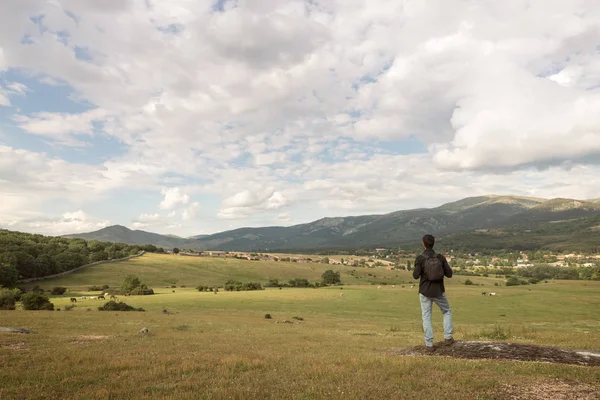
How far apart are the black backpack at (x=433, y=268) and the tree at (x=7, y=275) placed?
117862 millimetres

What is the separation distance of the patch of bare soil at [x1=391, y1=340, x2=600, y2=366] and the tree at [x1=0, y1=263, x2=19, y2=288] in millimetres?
118059

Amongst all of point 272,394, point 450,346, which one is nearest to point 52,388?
point 272,394

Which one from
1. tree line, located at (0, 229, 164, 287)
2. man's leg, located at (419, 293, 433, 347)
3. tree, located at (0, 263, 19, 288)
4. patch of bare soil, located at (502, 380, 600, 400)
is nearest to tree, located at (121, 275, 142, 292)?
tree, located at (0, 263, 19, 288)

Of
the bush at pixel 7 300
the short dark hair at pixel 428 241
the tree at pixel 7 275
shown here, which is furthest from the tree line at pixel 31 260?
the short dark hair at pixel 428 241

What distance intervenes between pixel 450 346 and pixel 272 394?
369 inches

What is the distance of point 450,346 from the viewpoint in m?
15.3

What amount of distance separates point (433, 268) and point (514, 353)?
14.9ft

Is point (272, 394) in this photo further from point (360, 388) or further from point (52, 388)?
point (52, 388)

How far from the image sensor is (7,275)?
96625 mm

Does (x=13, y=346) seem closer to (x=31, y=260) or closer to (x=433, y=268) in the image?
(x=433, y=268)

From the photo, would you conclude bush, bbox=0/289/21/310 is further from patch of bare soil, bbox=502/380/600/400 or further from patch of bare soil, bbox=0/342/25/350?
patch of bare soil, bbox=502/380/600/400

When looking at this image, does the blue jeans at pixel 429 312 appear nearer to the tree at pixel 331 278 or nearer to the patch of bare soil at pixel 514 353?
the patch of bare soil at pixel 514 353

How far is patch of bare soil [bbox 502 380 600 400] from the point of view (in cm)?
874

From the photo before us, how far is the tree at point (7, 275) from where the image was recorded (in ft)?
311
